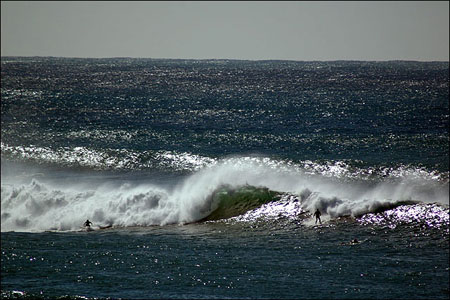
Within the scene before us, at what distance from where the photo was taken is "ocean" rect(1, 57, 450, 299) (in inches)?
805

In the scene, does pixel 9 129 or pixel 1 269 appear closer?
pixel 1 269

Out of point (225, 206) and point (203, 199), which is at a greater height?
point (203, 199)

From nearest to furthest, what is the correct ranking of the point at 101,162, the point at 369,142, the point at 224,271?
the point at 224,271 → the point at 101,162 → the point at 369,142

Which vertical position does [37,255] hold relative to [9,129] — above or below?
below

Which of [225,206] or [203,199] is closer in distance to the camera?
[225,206]

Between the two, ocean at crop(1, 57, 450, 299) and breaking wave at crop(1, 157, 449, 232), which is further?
breaking wave at crop(1, 157, 449, 232)

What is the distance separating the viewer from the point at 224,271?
70.0ft

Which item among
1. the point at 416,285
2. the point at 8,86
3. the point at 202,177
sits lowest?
the point at 416,285

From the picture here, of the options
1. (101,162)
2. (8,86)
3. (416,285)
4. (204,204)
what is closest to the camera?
(416,285)

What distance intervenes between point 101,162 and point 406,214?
25561mm

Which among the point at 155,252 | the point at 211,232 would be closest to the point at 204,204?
the point at 211,232

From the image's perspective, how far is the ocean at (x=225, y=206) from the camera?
20.5 meters

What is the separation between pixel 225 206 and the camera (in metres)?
33.4

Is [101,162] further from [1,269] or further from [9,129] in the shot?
[1,269]
